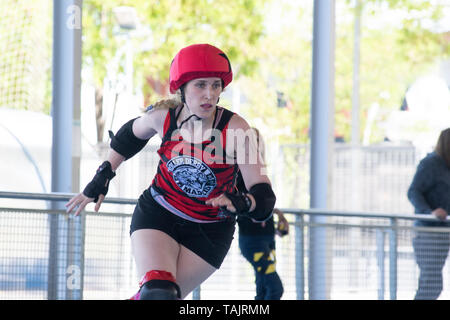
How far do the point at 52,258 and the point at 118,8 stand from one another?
4.32 m

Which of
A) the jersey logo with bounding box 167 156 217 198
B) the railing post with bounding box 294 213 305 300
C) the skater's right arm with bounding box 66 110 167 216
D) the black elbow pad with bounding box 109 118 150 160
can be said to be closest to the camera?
the jersey logo with bounding box 167 156 217 198

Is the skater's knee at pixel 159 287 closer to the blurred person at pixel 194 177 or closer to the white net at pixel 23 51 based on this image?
the blurred person at pixel 194 177

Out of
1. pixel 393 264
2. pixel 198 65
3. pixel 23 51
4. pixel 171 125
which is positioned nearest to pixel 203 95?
pixel 198 65

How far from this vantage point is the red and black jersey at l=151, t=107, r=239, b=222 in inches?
116

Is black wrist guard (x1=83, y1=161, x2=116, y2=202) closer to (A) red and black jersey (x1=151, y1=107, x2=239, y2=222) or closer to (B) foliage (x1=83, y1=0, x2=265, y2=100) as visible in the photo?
(A) red and black jersey (x1=151, y1=107, x2=239, y2=222)

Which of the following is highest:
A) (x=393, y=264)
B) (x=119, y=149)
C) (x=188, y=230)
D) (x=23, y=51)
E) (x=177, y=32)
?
(x=177, y=32)

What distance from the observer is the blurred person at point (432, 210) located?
17.0 ft

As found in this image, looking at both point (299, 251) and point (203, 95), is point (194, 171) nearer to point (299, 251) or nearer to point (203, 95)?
point (203, 95)

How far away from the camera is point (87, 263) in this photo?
15.0ft

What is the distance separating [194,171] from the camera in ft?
9.64

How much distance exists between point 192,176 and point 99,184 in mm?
528

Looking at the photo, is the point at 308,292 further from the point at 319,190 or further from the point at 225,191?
the point at 225,191

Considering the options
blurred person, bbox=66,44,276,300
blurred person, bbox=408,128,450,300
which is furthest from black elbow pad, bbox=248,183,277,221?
blurred person, bbox=408,128,450,300

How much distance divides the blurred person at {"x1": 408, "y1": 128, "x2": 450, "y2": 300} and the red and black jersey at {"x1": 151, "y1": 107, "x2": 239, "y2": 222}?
9.08 feet
